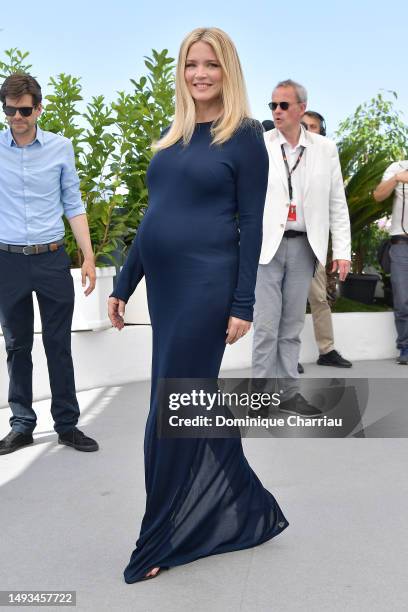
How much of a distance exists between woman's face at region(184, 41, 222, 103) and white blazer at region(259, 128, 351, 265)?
2.03 meters

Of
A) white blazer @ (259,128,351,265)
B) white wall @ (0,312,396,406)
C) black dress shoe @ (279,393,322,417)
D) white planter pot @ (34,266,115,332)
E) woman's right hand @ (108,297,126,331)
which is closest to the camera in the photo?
woman's right hand @ (108,297,126,331)

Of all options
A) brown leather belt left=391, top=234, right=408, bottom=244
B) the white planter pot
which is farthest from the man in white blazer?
brown leather belt left=391, top=234, right=408, bottom=244

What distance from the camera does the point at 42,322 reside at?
451 cm

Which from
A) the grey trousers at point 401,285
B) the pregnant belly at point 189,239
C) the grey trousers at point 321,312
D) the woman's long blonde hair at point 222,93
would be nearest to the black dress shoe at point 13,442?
the pregnant belly at point 189,239

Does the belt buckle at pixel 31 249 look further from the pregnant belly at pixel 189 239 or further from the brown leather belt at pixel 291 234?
the pregnant belly at pixel 189 239

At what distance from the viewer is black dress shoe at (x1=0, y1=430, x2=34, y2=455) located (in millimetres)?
4566

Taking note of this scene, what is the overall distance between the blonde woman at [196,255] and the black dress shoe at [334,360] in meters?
4.15

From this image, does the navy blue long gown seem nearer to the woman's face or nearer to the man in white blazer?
the woman's face

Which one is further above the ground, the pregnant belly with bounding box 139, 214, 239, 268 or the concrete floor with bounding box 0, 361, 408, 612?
the pregnant belly with bounding box 139, 214, 239, 268

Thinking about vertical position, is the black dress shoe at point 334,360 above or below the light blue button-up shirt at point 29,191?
below

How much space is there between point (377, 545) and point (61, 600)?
3.74 feet

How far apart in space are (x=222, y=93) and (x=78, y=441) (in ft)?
7.58

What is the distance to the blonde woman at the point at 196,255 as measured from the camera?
2.85 m

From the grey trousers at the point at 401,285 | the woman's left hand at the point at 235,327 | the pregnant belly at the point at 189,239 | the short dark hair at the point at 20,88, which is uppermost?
the short dark hair at the point at 20,88
